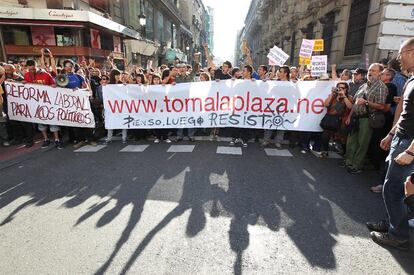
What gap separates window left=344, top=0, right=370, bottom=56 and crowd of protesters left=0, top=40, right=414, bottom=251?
19.2 feet

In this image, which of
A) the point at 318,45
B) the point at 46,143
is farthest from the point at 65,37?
the point at 318,45

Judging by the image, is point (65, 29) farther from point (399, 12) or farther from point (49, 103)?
point (399, 12)

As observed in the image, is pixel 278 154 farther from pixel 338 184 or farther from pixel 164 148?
pixel 164 148

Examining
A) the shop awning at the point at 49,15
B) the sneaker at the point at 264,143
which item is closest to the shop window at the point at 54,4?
the shop awning at the point at 49,15

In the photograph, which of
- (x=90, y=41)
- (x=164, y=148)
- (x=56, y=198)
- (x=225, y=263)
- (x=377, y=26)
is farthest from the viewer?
(x=90, y=41)

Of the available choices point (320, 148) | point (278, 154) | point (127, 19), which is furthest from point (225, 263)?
point (127, 19)

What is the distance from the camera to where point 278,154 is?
5840 millimetres

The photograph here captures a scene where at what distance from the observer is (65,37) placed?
17.6m

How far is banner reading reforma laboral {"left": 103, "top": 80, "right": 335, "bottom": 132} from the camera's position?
6.16m

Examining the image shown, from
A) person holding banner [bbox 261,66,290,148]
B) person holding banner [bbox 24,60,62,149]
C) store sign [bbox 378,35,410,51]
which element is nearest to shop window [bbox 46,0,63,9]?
person holding banner [bbox 24,60,62,149]

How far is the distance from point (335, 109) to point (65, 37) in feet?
59.5

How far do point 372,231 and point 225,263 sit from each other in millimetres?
1808

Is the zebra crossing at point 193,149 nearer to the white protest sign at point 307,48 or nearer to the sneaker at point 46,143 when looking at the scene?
the sneaker at point 46,143

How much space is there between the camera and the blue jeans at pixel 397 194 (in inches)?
103
